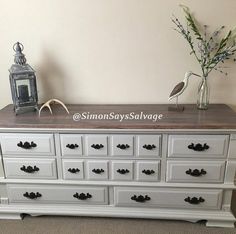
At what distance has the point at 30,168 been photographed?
1.80m

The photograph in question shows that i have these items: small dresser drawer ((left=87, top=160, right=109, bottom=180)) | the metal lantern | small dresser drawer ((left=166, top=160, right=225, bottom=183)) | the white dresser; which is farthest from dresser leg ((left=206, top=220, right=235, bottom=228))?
the metal lantern

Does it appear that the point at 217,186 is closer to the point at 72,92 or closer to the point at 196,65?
the point at 196,65

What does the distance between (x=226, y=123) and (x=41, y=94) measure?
57.0 inches

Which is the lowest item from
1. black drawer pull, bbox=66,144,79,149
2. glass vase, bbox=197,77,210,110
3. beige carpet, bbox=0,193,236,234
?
beige carpet, bbox=0,193,236,234

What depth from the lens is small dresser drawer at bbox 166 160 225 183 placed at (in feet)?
5.62

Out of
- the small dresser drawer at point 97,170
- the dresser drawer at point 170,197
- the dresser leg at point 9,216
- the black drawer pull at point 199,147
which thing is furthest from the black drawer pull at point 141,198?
the dresser leg at point 9,216

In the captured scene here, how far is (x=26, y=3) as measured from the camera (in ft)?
6.31

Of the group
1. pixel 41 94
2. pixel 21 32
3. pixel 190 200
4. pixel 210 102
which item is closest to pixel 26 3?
pixel 21 32

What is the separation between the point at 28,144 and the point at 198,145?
1.14 metres

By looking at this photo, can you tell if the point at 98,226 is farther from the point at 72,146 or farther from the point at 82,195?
the point at 72,146

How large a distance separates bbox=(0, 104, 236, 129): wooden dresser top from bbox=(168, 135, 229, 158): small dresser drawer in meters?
0.09

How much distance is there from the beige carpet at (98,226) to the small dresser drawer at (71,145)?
544 millimetres

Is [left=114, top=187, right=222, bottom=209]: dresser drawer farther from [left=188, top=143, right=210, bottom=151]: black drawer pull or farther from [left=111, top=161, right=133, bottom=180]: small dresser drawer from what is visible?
[left=188, top=143, right=210, bottom=151]: black drawer pull

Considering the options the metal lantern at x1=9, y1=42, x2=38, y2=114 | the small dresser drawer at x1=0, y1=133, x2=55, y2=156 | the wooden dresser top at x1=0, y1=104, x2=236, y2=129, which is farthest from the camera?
the metal lantern at x1=9, y1=42, x2=38, y2=114
